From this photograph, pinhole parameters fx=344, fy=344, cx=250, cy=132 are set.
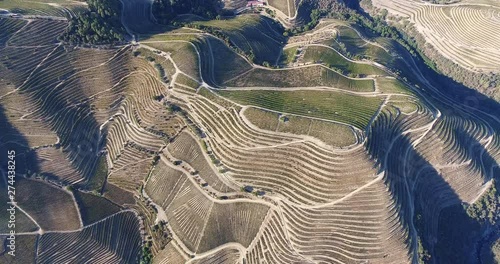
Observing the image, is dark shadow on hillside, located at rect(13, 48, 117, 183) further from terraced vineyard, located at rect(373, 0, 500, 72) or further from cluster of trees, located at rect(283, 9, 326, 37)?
terraced vineyard, located at rect(373, 0, 500, 72)

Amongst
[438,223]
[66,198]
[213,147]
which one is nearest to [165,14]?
[213,147]

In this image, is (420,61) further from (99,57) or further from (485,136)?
(99,57)

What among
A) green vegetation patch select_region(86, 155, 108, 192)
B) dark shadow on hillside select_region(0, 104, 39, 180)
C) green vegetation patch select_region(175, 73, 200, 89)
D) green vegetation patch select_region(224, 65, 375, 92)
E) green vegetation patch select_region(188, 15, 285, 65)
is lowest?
green vegetation patch select_region(86, 155, 108, 192)

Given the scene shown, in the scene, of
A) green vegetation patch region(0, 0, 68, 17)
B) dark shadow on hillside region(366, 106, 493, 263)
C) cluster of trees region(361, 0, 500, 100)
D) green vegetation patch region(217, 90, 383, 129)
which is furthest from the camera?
cluster of trees region(361, 0, 500, 100)

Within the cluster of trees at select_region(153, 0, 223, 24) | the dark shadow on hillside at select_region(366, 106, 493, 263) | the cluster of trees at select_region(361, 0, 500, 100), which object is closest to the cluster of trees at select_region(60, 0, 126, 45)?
the cluster of trees at select_region(153, 0, 223, 24)

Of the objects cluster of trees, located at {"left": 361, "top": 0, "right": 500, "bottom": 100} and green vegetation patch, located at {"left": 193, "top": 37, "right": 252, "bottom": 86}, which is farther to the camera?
cluster of trees, located at {"left": 361, "top": 0, "right": 500, "bottom": 100}

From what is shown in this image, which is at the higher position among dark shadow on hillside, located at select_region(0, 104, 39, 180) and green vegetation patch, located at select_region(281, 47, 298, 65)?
green vegetation patch, located at select_region(281, 47, 298, 65)
